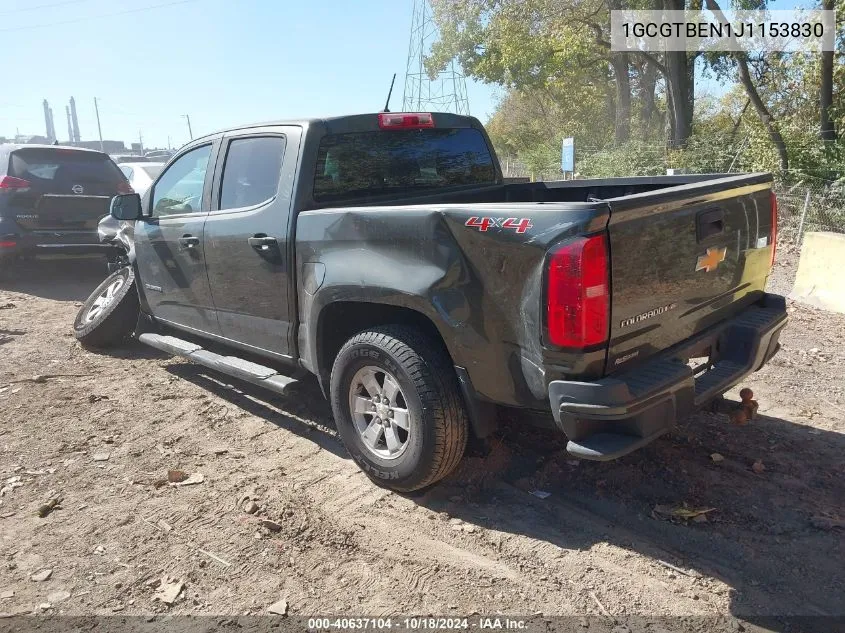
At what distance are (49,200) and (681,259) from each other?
8.44m

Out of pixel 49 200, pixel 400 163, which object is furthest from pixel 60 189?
pixel 400 163

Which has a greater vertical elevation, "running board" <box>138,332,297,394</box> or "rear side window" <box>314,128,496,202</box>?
"rear side window" <box>314,128,496,202</box>

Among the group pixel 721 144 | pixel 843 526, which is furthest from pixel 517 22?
pixel 843 526

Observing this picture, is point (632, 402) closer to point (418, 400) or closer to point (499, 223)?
point (499, 223)

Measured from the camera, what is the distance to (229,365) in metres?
4.48

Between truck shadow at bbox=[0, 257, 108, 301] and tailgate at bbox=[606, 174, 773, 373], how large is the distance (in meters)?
7.83

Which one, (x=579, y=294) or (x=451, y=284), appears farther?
(x=451, y=284)

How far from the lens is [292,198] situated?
3.89 meters

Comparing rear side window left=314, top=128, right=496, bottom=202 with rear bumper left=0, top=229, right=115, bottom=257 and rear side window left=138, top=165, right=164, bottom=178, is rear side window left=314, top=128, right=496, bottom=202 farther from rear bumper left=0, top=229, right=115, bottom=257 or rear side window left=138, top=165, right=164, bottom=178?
rear side window left=138, top=165, right=164, bottom=178

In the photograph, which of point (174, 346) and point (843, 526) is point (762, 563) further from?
point (174, 346)

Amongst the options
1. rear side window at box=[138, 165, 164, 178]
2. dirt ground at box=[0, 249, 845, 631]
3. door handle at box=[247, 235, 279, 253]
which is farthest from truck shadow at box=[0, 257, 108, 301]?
door handle at box=[247, 235, 279, 253]

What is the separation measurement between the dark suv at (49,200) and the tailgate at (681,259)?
7323 millimetres

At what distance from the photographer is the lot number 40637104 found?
2.76 meters

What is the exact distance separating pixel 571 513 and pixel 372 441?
1.09 metres
